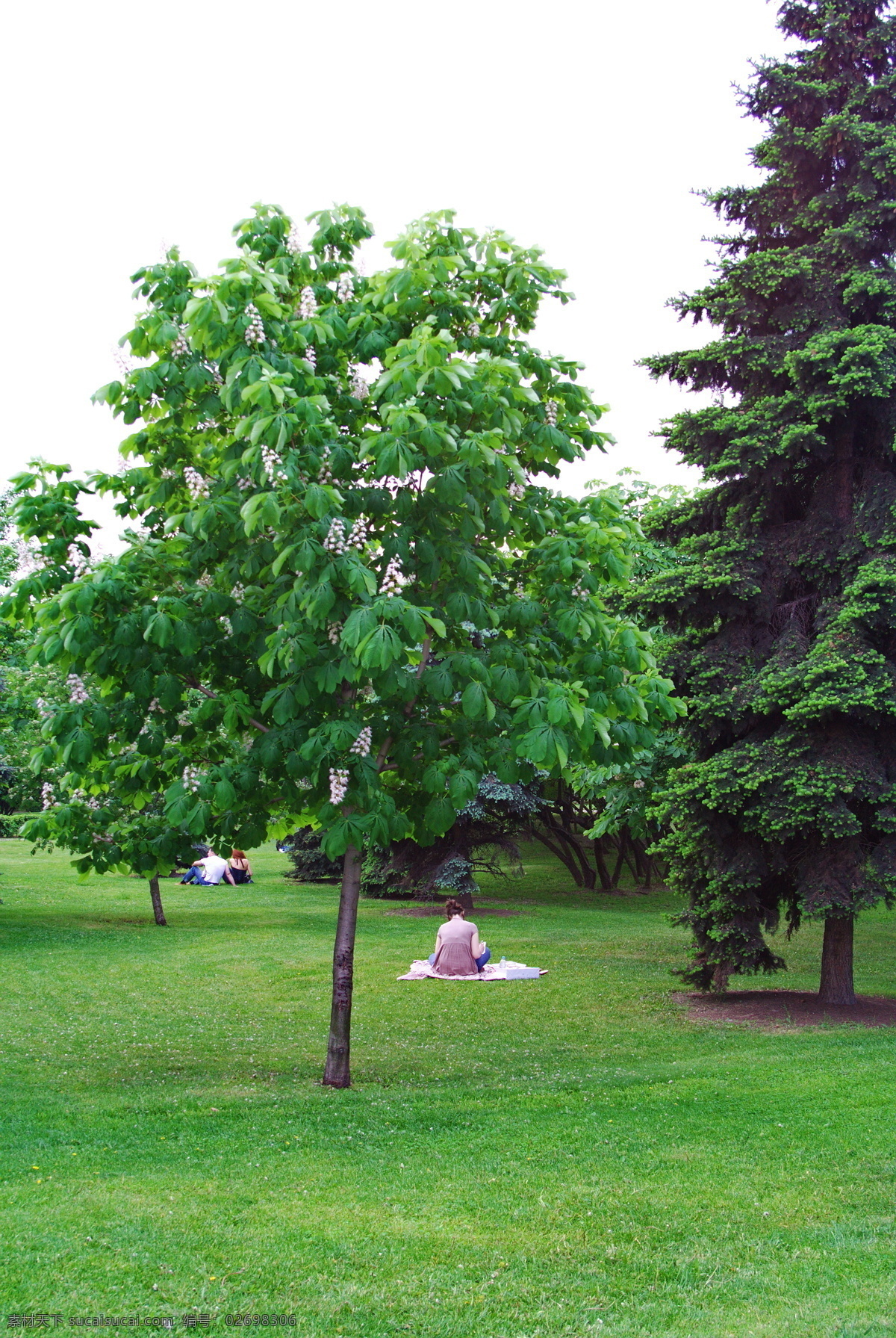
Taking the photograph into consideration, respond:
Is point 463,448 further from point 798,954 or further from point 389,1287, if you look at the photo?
point 798,954

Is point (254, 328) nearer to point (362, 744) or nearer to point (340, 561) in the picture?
point (340, 561)

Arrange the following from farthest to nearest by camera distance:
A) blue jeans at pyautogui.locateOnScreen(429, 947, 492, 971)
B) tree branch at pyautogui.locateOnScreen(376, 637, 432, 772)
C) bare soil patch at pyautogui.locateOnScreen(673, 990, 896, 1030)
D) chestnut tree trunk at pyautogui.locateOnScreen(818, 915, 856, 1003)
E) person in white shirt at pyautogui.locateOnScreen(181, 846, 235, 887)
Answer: person in white shirt at pyautogui.locateOnScreen(181, 846, 235, 887) < blue jeans at pyautogui.locateOnScreen(429, 947, 492, 971) < chestnut tree trunk at pyautogui.locateOnScreen(818, 915, 856, 1003) < bare soil patch at pyautogui.locateOnScreen(673, 990, 896, 1030) < tree branch at pyautogui.locateOnScreen(376, 637, 432, 772)

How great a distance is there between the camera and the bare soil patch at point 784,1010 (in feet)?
41.6

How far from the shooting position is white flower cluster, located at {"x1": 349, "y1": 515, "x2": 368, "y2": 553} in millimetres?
7344

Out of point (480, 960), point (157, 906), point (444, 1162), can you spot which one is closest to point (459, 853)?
point (157, 906)

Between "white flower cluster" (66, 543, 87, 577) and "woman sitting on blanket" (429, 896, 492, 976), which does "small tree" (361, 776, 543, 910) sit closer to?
"woman sitting on blanket" (429, 896, 492, 976)

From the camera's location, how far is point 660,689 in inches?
352

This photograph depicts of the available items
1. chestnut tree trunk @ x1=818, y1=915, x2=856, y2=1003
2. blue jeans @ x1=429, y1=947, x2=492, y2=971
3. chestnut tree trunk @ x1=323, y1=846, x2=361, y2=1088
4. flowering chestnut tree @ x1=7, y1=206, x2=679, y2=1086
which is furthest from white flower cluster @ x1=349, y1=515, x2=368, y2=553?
blue jeans @ x1=429, y1=947, x2=492, y2=971

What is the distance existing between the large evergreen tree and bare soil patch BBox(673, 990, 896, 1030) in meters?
0.29

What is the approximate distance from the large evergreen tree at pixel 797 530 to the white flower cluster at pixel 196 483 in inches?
266

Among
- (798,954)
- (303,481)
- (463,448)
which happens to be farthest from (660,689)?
(798,954)

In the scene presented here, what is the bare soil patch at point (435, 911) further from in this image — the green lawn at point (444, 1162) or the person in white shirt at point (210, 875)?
the green lawn at point (444, 1162)

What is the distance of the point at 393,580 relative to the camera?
7.36 m

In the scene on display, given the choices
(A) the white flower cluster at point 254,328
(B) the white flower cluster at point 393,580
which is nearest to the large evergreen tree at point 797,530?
(B) the white flower cluster at point 393,580
